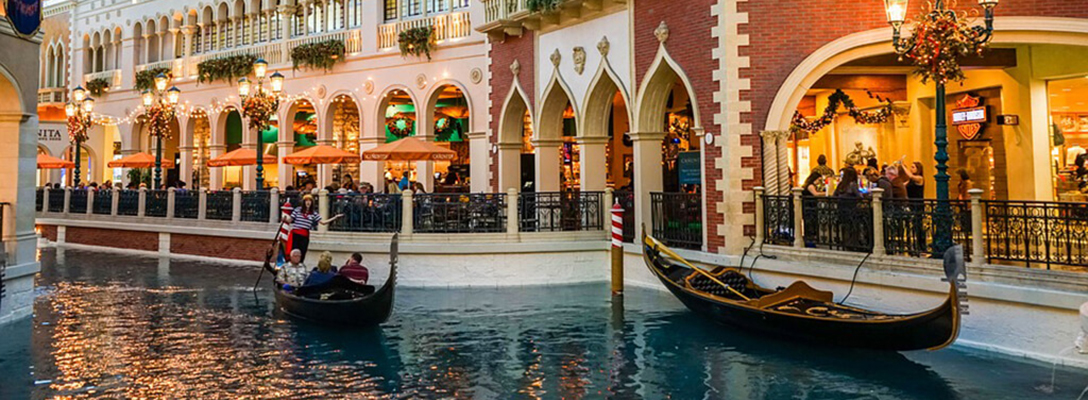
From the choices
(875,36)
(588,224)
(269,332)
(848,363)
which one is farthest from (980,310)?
(269,332)

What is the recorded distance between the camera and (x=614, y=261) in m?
11.7

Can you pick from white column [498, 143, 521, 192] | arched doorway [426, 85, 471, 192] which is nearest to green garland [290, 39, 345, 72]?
arched doorway [426, 85, 471, 192]

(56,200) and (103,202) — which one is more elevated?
(56,200)

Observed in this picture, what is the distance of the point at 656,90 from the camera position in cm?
1261

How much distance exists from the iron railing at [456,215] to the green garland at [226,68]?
11.2 m

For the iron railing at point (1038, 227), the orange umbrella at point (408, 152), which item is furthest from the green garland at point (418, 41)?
the iron railing at point (1038, 227)

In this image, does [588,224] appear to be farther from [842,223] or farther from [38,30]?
[38,30]

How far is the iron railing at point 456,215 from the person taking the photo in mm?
13180

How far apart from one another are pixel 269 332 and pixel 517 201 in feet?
17.1

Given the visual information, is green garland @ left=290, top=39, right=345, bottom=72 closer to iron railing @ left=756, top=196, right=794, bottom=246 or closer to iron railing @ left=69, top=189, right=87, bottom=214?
iron railing @ left=69, top=189, right=87, bottom=214

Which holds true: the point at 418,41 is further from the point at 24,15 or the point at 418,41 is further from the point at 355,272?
the point at 24,15

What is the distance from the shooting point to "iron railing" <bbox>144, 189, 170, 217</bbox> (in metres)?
18.7

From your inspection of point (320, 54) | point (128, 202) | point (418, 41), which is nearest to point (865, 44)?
point (418, 41)

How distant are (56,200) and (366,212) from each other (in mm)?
13811
